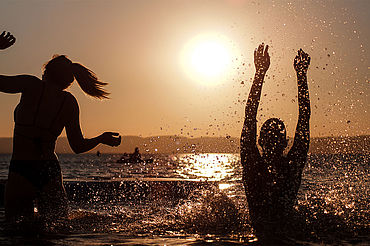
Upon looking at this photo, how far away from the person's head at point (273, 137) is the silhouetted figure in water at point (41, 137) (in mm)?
1666

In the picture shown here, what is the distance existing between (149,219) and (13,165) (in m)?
3.07

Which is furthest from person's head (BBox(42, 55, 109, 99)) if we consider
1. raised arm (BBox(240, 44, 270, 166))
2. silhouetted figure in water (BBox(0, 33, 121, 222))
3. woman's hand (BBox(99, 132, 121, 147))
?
raised arm (BBox(240, 44, 270, 166))

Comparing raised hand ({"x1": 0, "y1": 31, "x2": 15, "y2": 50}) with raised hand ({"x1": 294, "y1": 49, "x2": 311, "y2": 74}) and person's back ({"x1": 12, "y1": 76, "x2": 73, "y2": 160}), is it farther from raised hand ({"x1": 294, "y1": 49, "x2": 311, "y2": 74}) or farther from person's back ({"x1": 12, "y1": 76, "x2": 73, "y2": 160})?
raised hand ({"x1": 294, "y1": 49, "x2": 311, "y2": 74})

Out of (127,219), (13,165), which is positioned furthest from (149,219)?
(13,165)

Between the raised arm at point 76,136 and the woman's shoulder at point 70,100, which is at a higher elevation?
the woman's shoulder at point 70,100

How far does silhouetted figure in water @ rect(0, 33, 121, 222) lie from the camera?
4.36 meters

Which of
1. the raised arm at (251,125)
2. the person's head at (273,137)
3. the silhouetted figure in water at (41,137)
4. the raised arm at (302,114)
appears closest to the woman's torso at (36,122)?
the silhouetted figure in water at (41,137)

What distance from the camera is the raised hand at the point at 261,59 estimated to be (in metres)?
4.91

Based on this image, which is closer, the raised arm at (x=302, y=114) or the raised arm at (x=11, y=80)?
the raised arm at (x=11, y=80)

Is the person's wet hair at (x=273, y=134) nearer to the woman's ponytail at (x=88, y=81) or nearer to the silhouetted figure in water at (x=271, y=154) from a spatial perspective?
the silhouetted figure in water at (x=271, y=154)

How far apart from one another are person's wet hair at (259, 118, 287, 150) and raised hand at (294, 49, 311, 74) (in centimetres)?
74

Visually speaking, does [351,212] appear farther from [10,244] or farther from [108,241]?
[10,244]

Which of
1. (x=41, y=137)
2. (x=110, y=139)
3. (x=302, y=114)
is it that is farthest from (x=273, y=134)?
(x=41, y=137)

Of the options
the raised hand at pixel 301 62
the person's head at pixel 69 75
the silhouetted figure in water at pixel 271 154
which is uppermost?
the raised hand at pixel 301 62
